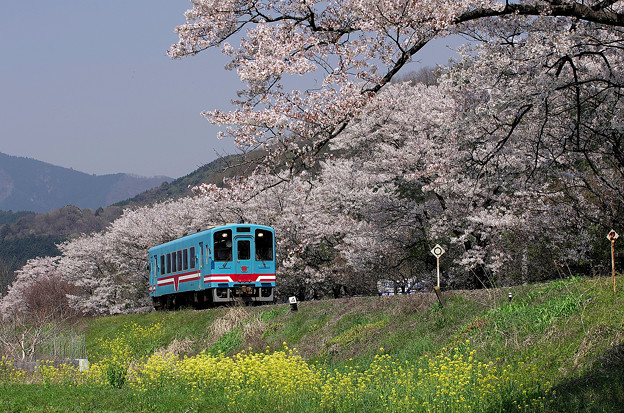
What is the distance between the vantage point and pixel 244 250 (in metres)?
22.1

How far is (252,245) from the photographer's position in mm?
22266

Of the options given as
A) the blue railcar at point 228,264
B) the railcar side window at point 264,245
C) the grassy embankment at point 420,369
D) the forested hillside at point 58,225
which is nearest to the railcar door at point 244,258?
the blue railcar at point 228,264

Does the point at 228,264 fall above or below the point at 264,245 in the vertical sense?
below

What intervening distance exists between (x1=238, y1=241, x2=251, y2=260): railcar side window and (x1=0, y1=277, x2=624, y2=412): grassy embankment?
775 centimetres

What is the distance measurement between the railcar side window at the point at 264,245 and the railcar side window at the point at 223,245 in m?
1.07

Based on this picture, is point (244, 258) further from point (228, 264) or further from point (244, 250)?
point (228, 264)

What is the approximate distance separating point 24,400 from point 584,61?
11.8m

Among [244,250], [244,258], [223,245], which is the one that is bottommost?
[244,258]

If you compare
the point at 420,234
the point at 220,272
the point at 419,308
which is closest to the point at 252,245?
the point at 220,272

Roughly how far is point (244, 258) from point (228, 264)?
0.64 m

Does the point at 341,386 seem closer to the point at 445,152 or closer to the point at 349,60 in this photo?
the point at 349,60

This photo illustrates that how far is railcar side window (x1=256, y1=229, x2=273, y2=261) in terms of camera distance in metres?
22.4

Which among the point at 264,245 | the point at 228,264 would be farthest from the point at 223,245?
the point at 264,245

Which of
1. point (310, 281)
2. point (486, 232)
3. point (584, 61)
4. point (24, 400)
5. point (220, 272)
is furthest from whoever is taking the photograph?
point (310, 281)
